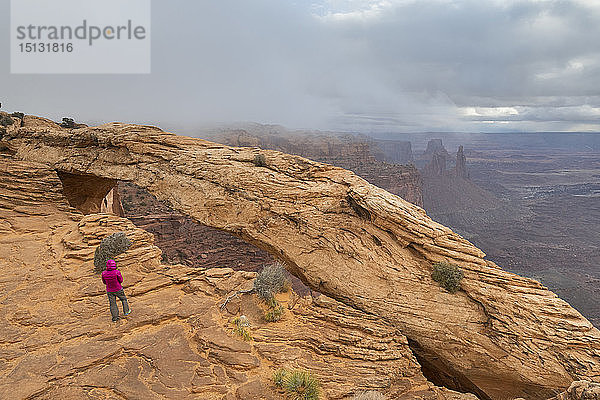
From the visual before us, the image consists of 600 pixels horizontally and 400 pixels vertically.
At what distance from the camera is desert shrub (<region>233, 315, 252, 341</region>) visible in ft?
25.8

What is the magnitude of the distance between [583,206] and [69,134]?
5938 inches

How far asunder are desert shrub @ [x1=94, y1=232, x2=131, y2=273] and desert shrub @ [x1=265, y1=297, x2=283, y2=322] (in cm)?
548

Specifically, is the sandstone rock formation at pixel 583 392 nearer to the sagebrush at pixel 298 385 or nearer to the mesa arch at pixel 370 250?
the mesa arch at pixel 370 250

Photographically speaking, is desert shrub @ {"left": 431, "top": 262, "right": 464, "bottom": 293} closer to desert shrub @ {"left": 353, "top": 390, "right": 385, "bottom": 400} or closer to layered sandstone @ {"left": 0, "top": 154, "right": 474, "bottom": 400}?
layered sandstone @ {"left": 0, "top": 154, "right": 474, "bottom": 400}

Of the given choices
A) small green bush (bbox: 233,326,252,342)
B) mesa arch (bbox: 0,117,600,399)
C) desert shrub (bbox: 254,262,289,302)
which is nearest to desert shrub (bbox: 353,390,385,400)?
small green bush (bbox: 233,326,252,342)

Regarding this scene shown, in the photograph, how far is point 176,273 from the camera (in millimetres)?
10398

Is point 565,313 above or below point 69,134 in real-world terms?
below

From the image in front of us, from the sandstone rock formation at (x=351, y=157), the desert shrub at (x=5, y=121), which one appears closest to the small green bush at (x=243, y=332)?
the desert shrub at (x=5, y=121)

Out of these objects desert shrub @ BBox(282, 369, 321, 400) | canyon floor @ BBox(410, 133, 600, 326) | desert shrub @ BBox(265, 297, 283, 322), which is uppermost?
desert shrub @ BBox(265, 297, 283, 322)

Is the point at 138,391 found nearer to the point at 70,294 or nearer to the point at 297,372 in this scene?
the point at 297,372

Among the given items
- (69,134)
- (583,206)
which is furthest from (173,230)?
(583,206)

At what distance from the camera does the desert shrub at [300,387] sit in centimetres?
643

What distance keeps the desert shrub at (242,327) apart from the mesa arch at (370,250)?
361cm

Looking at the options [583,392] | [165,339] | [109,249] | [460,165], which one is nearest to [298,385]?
[165,339]
